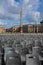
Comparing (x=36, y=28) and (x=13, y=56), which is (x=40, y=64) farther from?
(x=36, y=28)

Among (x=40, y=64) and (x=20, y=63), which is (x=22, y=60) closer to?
(x=20, y=63)

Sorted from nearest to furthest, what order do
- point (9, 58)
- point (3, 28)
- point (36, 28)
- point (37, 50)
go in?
point (9, 58)
point (37, 50)
point (36, 28)
point (3, 28)

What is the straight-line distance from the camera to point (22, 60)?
8.26 metres

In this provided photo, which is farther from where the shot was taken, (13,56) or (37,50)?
(37,50)

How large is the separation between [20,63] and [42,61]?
3.11 feet

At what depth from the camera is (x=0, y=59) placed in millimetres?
8188

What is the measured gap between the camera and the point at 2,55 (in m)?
9.02

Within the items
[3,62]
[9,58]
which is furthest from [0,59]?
[9,58]

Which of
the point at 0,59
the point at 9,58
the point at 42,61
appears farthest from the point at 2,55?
the point at 42,61

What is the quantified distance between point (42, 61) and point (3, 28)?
88.4 m

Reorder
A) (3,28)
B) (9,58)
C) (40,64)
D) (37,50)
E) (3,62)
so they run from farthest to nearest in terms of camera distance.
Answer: (3,28), (37,50), (3,62), (9,58), (40,64)

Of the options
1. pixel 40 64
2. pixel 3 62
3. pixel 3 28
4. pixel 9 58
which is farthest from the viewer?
pixel 3 28

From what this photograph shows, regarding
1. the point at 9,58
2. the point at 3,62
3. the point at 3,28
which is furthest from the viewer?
the point at 3,28

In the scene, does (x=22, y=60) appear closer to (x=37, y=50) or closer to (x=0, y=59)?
(x=0, y=59)
